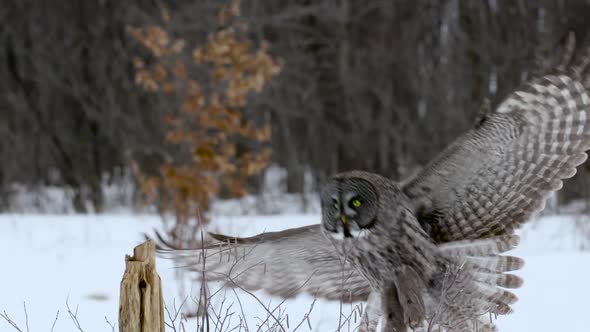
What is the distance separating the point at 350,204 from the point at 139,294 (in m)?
1.24

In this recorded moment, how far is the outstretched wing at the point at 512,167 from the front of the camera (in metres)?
4.01

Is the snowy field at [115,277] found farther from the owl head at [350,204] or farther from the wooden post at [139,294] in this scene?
the wooden post at [139,294]

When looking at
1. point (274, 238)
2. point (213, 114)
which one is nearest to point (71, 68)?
point (213, 114)

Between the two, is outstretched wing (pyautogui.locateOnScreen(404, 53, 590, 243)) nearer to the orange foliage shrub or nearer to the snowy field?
the snowy field

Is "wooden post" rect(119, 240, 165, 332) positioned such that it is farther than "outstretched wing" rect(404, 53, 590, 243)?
No

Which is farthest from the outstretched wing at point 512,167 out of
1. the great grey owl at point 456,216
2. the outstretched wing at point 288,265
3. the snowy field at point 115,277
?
the snowy field at point 115,277

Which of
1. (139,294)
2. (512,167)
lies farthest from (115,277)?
(139,294)

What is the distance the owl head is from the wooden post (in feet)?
3.79

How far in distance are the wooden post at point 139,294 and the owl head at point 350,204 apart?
1.16 m

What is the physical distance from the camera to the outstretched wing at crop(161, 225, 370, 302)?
158 inches

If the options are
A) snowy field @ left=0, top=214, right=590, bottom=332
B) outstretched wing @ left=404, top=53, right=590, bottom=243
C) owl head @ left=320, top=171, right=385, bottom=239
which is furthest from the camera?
snowy field @ left=0, top=214, right=590, bottom=332

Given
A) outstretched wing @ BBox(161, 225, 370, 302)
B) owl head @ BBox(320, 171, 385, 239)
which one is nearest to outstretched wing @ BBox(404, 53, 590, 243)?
owl head @ BBox(320, 171, 385, 239)

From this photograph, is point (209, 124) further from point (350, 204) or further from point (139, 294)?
point (139, 294)

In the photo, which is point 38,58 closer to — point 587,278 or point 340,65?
point 340,65
